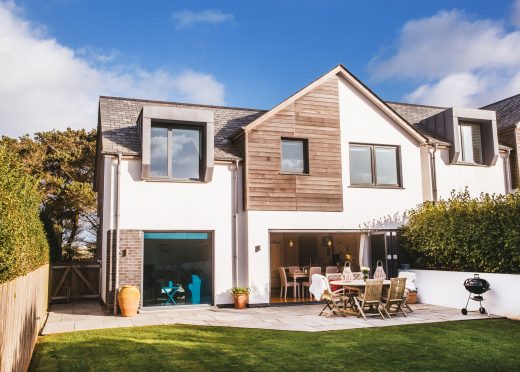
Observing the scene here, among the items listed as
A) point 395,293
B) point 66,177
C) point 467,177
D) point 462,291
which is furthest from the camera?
point 66,177

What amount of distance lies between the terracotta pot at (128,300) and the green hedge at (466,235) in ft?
30.4

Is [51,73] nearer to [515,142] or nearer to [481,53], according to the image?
[481,53]

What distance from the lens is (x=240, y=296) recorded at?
1438 cm

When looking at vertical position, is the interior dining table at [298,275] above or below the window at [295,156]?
below

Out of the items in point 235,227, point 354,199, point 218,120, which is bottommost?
point 235,227

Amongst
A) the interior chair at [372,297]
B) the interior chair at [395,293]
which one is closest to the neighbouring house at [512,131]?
the interior chair at [395,293]

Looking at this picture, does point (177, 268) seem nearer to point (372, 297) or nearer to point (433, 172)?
point (372, 297)

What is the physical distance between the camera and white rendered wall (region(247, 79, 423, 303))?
49.0 feet

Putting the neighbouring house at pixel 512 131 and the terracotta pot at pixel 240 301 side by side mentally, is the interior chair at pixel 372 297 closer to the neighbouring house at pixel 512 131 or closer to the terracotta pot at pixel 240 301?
the terracotta pot at pixel 240 301

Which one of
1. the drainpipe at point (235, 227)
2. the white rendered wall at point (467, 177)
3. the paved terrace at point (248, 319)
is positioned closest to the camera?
the paved terrace at point (248, 319)

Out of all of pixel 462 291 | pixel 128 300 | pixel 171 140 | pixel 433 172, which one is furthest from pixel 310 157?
pixel 128 300

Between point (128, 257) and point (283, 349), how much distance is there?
22.4ft

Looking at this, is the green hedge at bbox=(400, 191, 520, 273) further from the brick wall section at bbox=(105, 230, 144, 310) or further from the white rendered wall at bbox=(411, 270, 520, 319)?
the brick wall section at bbox=(105, 230, 144, 310)

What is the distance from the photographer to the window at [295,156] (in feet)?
52.2
